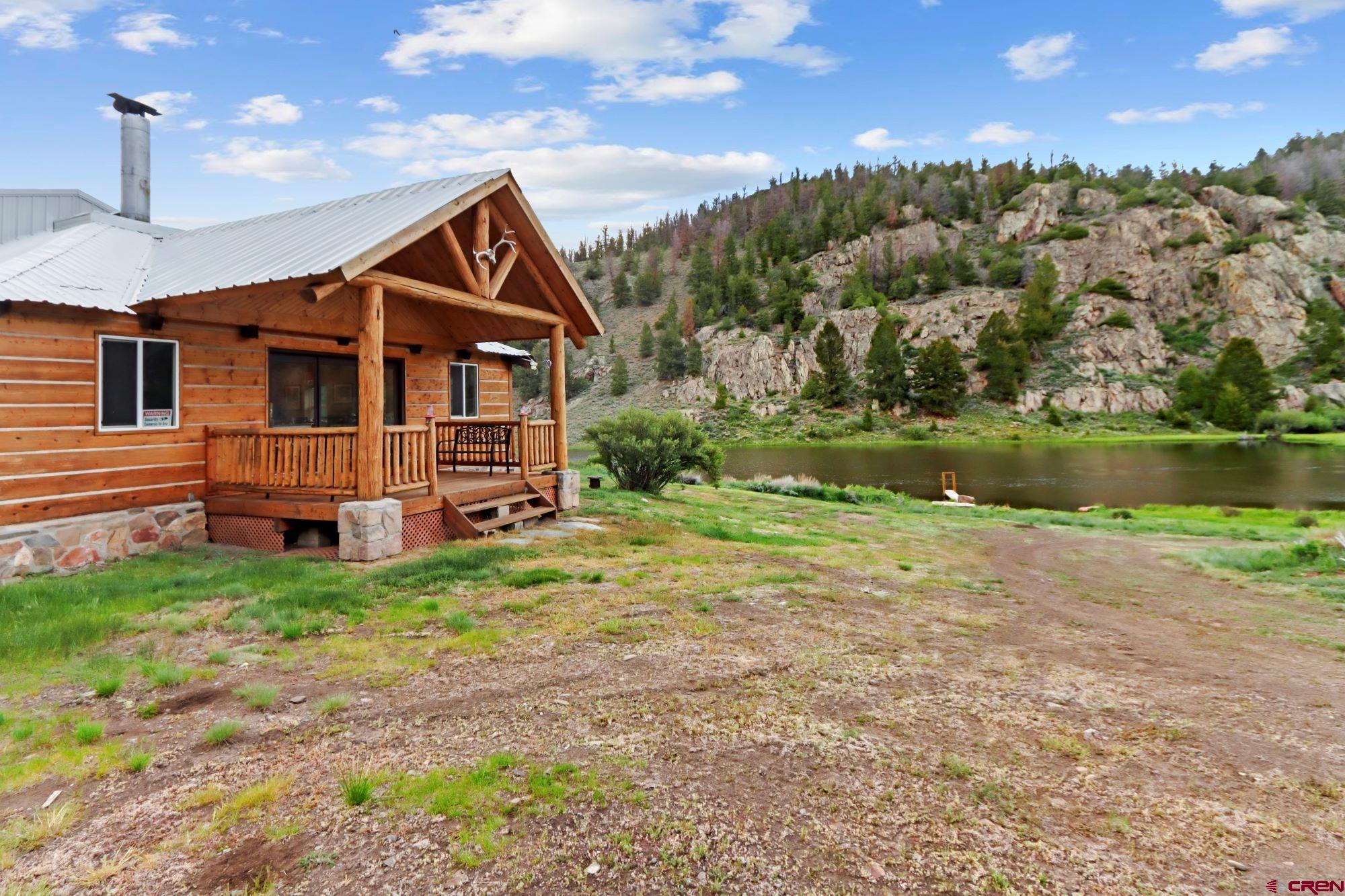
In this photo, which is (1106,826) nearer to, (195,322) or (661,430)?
(195,322)

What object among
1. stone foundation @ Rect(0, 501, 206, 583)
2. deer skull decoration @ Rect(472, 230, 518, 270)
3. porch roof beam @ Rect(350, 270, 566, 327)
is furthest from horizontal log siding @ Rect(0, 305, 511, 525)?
deer skull decoration @ Rect(472, 230, 518, 270)

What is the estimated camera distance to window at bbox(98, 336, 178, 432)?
8.41 m

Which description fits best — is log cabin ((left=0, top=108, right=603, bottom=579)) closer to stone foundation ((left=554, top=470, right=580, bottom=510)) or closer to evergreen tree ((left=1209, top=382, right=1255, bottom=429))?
stone foundation ((left=554, top=470, right=580, bottom=510))

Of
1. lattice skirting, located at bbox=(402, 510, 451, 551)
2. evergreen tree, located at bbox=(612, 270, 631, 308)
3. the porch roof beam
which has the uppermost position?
evergreen tree, located at bbox=(612, 270, 631, 308)

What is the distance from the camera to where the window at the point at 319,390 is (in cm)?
1073

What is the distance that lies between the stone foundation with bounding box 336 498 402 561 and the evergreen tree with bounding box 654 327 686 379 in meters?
79.3

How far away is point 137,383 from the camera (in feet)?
28.5

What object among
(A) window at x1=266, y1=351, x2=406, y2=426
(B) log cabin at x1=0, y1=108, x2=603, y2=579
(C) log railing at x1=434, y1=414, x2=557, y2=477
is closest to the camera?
(B) log cabin at x1=0, y1=108, x2=603, y2=579

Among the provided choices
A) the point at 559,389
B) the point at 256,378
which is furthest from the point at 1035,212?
the point at 256,378

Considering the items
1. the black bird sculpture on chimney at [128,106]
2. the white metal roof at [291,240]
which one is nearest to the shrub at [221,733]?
the white metal roof at [291,240]

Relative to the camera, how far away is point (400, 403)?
13.1 m

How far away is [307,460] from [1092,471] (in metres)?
40.3

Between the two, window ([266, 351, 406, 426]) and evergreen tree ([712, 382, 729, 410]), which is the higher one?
evergreen tree ([712, 382, 729, 410])

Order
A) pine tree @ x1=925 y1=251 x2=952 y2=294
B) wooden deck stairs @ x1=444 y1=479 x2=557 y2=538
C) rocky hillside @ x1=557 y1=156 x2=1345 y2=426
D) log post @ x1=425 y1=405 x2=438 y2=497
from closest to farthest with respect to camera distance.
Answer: log post @ x1=425 y1=405 x2=438 y2=497
wooden deck stairs @ x1=444 y1=479 x2=557 y2=538
rocky hillside @ x1=557 y1=156 x2=1345 y2=426
pine tree @ x1=925 y1=251 x2=952 y2=294
